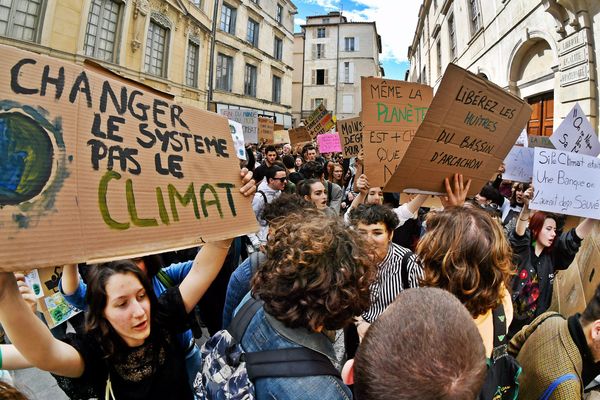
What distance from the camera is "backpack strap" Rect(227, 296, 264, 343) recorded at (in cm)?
118

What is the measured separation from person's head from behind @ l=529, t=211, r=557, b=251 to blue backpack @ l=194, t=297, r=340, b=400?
7.90 feet

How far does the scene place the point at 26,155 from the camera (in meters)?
0.89

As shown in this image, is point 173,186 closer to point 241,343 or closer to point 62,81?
point 62,81

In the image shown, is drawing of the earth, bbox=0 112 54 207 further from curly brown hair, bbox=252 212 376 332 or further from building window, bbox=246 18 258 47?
building window, bbox=246 18 258 47

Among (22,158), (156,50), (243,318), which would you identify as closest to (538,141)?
(243,318)

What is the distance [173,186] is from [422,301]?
2.92ft

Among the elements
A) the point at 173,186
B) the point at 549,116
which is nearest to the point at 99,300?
the point at 173,186

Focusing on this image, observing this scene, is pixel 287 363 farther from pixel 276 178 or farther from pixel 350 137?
pixel 350 137

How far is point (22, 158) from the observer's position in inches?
34.7

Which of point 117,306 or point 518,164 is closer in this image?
point 117,306

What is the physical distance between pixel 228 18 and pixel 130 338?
23044 millimetres

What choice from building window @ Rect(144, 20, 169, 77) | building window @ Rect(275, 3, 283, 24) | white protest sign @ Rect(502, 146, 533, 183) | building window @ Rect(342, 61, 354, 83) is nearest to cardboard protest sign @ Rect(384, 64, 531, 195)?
white protest sign @ Rect(502, 146, 533, 183)

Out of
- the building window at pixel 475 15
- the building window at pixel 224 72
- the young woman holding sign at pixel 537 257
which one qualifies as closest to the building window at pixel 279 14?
the building window at pixel 224 72

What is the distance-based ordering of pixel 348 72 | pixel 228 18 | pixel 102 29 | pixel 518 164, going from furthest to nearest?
pixel 348 72, pixel 228 18, pixel 102 29, pixel 518 164
